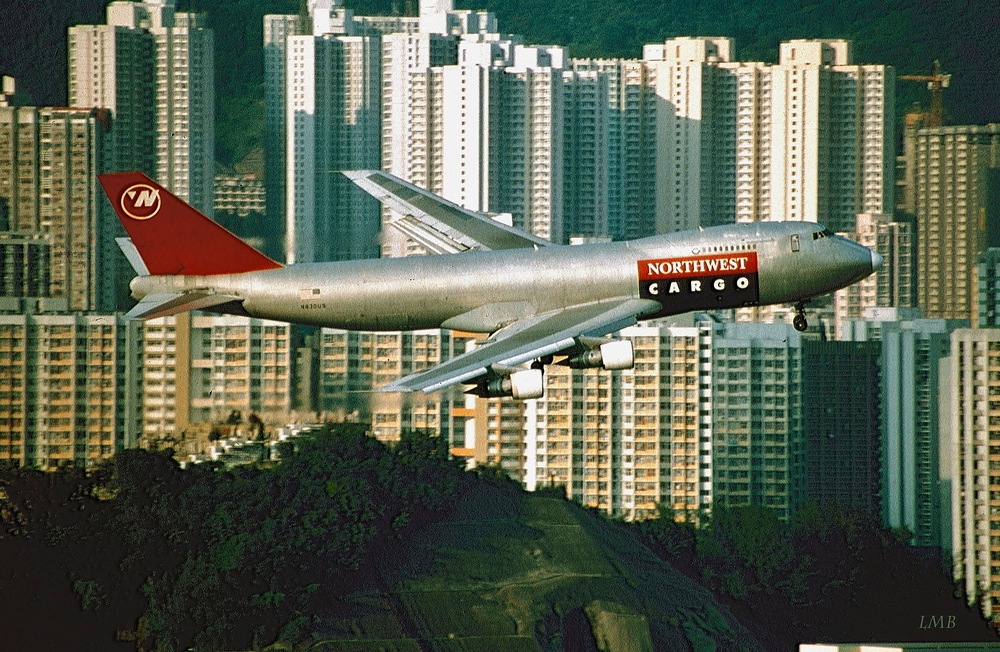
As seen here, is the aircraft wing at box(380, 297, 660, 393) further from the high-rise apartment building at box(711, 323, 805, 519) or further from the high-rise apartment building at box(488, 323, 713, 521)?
the high-rise apartment building at box(711, 323, 805, 519)

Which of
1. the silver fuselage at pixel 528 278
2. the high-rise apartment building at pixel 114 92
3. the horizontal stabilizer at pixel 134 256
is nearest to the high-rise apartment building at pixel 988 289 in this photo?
the high-rise apartment building at pixel 114 92

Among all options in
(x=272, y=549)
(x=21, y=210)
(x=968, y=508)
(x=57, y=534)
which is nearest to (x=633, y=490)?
(x=968, y=508)

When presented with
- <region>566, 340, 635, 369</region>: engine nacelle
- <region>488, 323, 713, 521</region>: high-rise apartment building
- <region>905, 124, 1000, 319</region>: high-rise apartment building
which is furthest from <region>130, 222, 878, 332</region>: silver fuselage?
<region>905, 124, 1000, 319</region>: high-rise apartment building

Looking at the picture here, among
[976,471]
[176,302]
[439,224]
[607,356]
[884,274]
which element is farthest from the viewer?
[884,274]

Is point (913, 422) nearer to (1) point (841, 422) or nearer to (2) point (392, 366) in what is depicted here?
(1) point (841, 422)

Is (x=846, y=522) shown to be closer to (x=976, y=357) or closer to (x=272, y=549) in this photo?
(x=976, y=357)

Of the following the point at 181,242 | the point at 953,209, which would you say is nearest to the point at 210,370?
the point at 181,242
